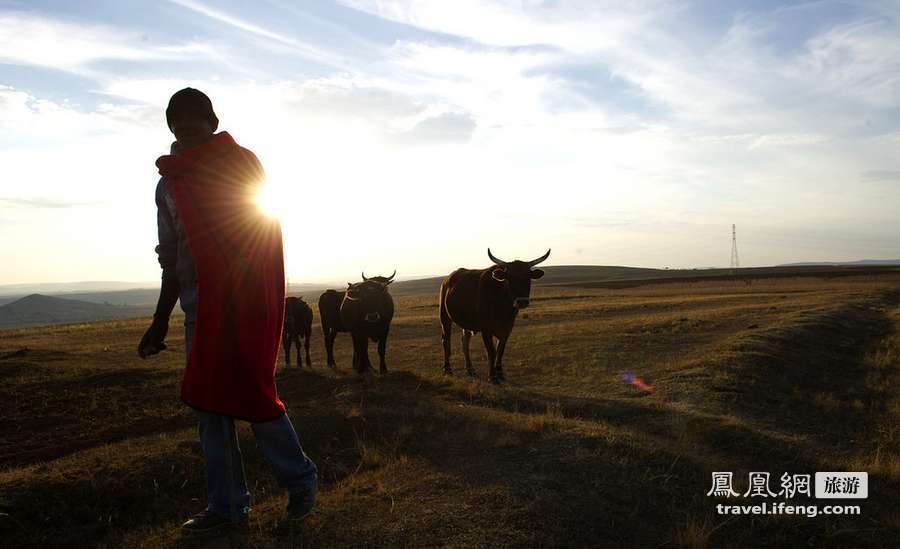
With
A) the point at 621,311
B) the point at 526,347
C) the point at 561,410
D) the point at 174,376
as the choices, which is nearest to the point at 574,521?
the point at 561,410

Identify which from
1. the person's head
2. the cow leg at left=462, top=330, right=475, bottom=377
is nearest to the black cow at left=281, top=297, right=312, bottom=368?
the cow leg at left=462, top=330, right=475, bottom=377

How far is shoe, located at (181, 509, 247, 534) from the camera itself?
4.38m

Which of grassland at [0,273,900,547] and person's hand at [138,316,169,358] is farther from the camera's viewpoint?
grassland at [0,273,900,547]

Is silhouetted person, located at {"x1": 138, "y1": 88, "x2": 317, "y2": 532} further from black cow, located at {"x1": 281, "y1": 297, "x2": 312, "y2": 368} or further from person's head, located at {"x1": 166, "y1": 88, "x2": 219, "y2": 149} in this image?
black cow, located at {"x1": 281, "y1": 297, "x2": 312, "y2": 368}

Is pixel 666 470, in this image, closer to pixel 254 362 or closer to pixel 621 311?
pixel 254 362

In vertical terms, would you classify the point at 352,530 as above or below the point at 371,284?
below

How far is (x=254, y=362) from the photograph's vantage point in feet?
13.7

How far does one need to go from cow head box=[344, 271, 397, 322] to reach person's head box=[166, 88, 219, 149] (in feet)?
26.9

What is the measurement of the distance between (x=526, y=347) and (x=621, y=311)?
13.7 metres

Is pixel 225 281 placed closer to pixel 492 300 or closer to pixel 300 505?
pixel 300 505

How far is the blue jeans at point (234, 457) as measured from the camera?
4305mm

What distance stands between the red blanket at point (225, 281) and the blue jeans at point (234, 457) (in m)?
0.16

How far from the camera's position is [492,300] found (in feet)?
42.4

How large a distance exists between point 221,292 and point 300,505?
68.4 inches
